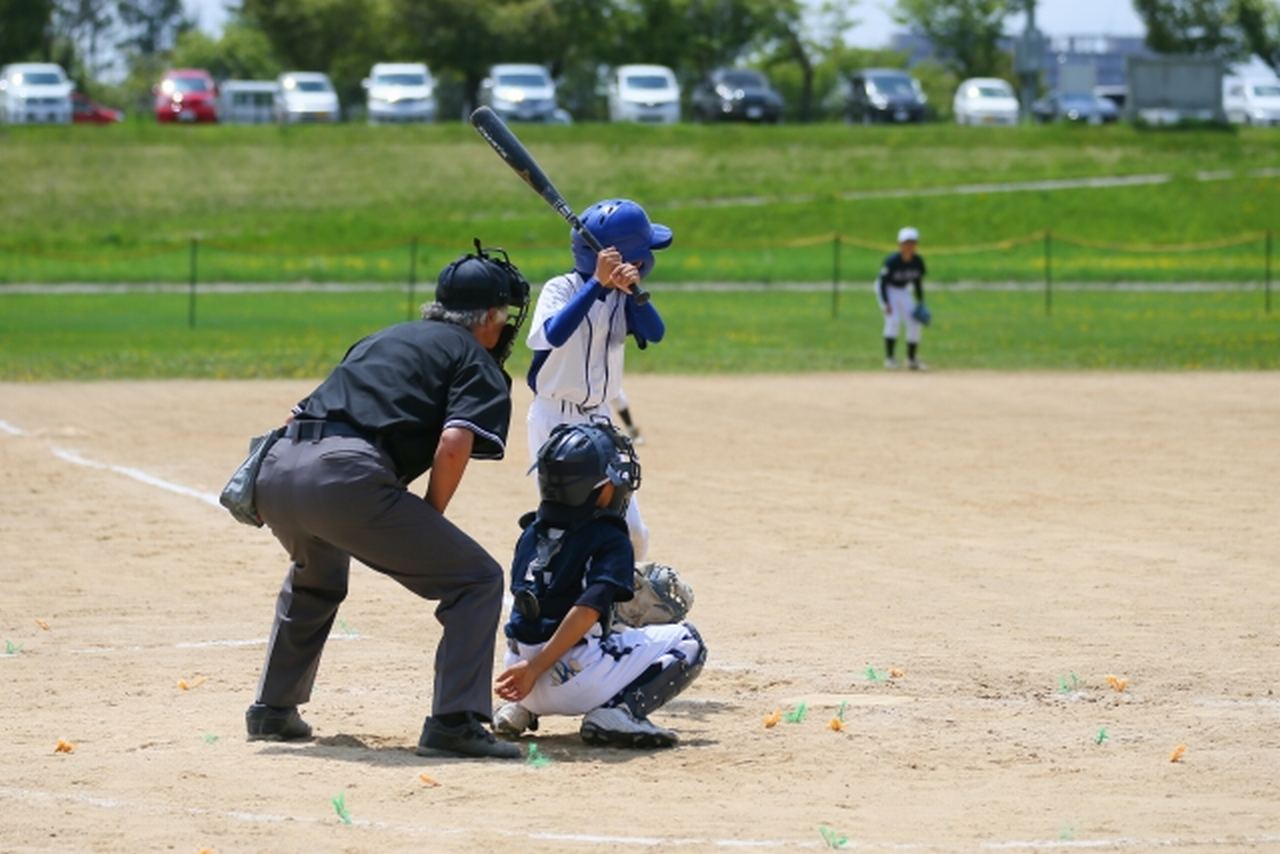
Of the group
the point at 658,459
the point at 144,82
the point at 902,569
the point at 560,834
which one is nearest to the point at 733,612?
the point at 902,569

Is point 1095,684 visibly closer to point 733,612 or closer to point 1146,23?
point 733,612

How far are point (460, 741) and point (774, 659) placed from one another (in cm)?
243

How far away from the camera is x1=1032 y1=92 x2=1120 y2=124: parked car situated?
69250 millimetres

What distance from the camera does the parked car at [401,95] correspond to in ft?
204

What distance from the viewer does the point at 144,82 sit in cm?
11169

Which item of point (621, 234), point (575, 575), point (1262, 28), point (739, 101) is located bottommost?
point (575, 575)

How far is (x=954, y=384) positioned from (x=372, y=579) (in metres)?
13.9

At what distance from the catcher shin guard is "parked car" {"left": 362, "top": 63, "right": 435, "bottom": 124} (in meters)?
55.4

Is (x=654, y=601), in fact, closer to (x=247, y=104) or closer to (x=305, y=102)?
(x=305, y=102)

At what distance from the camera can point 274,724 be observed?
8031 millimetres

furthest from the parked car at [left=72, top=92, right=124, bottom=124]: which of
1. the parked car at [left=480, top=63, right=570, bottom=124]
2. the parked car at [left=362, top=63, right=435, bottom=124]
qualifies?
the parked car at [left=480, top=63, right=570, bottom=124]

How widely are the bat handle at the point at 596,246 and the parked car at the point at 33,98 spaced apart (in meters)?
55.6

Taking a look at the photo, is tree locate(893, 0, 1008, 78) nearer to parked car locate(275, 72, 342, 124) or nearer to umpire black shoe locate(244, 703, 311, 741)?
parked car locate(275, 72, 342, 124)

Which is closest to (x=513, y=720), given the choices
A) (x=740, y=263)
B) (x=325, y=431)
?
(x=325, y=431)
